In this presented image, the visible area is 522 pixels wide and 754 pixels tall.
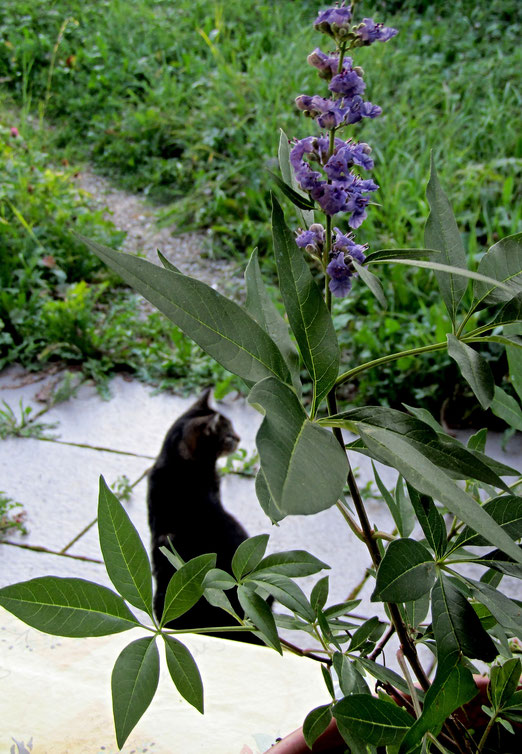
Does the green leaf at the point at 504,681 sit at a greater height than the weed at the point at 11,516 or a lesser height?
greater

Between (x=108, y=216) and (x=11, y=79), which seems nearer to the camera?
(x=108, y=216)

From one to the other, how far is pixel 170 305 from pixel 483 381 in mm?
239

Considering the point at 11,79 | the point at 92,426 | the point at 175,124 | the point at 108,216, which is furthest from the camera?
the point at 11,79

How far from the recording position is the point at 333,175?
564 millimetres

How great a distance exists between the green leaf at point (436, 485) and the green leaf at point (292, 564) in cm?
24

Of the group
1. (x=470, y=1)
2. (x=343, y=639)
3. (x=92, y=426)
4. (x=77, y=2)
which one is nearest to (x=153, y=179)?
(x=92, y=426)

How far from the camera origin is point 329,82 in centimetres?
58

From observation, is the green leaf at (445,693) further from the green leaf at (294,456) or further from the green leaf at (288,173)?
the green leaf at (288,173)

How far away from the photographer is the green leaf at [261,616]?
571 mm

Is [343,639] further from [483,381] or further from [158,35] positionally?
[158,35]

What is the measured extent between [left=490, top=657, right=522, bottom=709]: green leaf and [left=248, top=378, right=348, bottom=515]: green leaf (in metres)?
0.35

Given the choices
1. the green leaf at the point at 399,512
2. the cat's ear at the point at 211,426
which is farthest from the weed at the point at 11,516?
the green leaf at the point at 399,512

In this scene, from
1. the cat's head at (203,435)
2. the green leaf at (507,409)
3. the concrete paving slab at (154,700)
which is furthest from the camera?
the cat's head at (203,435)

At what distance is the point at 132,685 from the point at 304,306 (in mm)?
273
